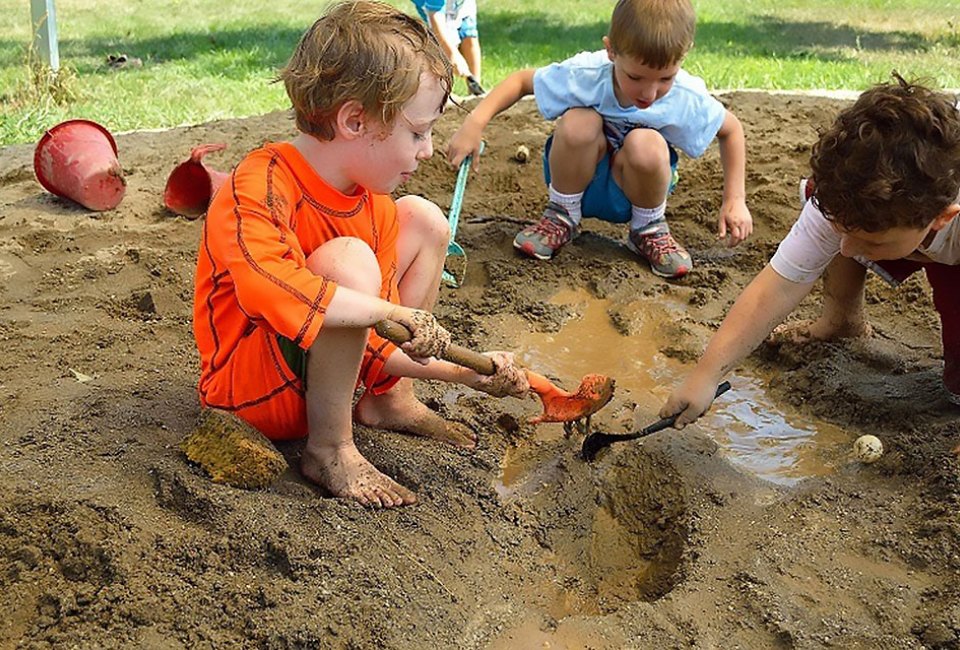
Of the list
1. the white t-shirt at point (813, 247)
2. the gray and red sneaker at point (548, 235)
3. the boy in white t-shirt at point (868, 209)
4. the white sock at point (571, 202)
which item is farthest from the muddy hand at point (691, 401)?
the white sock at point (571, 202)

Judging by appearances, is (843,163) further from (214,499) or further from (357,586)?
(214,499)

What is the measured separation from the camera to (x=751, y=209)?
4.35 metres

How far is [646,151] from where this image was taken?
3812 mm

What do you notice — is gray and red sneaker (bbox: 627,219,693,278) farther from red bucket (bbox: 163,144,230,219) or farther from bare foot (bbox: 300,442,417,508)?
bare foot (bbox: 300,442,417,508)

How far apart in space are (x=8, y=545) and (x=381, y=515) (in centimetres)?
75

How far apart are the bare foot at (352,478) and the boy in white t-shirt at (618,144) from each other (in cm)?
156

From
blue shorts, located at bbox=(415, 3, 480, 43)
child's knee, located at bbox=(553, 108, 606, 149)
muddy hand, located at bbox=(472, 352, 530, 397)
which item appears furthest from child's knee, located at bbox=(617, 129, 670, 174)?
blue shorts, located at bbox=(415, 3, 480, 43)

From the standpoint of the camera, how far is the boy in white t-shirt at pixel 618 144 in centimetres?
373

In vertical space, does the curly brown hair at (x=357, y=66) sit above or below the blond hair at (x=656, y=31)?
above

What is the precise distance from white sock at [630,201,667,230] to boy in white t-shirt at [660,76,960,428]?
121 centimetres

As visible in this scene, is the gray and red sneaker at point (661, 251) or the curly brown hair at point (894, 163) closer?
the curly brown hair at point (894, 163)

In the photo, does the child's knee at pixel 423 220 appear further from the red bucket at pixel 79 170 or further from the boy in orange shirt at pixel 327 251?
the red bucket at pixel 79 170

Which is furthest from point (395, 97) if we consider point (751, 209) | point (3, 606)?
point (751, 209)

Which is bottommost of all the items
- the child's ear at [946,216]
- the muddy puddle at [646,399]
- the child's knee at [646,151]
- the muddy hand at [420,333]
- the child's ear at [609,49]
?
the muddy puddle at [646,399]
